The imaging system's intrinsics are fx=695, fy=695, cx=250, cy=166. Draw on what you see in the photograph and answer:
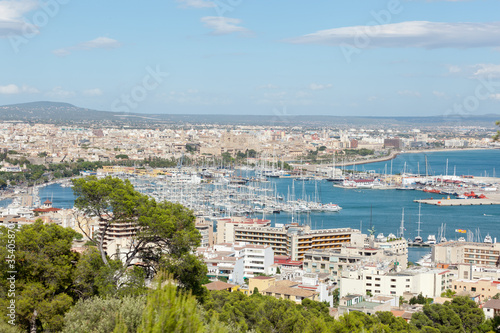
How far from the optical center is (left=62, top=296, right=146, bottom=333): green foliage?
13.0ft

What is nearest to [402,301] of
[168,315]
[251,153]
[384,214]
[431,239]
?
[168,315]

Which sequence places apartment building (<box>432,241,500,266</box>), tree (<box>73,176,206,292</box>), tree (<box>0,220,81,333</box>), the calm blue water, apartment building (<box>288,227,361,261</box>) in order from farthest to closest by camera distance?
the calm blue water, apartment building (<box>288,227,361,261</box>), apartment building (<box>432,241,500,266</box>), tree (<box>73,176,206,292</box>), tree (<box>0,220,81,333</box>)

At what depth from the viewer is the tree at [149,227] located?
17.5 feet

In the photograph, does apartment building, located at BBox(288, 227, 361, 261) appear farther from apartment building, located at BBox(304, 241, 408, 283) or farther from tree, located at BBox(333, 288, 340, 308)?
tree, located at BBox(333, 288, 340, 308)

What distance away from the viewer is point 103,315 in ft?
14.2

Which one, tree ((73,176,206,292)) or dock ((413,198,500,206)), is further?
dock ((413,198,500,206))

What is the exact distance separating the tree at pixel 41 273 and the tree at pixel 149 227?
0.27m

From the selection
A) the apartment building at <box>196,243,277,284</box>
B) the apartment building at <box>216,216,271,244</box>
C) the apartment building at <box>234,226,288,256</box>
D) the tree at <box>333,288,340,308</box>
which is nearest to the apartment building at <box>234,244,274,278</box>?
the apartment building at <box>196,243,277,284</box>

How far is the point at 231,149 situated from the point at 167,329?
1811 inches

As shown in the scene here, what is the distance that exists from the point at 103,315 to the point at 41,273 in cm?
105

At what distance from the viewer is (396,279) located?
10156mm

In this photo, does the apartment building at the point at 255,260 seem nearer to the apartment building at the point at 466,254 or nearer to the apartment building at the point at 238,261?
the apartment building at the point at 238,261

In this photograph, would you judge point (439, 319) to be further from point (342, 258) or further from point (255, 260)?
point (255, 260)

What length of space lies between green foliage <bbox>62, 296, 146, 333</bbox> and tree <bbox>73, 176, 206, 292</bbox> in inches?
27.2
